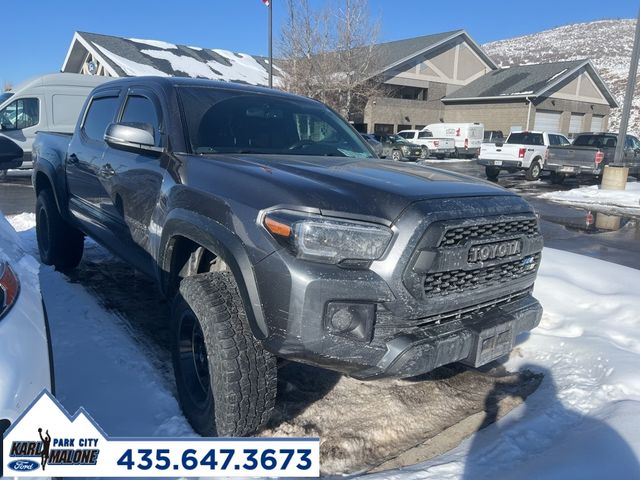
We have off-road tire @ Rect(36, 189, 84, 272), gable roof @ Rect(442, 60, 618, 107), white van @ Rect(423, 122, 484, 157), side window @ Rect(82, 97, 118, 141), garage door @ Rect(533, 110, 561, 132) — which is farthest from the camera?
garage door @ Rect(533, 110, 561, 132)

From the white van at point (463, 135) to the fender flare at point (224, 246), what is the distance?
29.3 meters

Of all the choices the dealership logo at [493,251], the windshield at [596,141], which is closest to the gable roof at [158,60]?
the windshield at [596,141]

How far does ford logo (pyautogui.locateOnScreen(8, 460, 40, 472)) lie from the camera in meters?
1.71

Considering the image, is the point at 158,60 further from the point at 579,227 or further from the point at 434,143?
the point at 579,227

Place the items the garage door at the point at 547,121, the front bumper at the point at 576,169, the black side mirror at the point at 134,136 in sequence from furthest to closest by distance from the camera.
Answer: the garage door at the point at 547,121, the front bumper at the point at 576,169, the black side mirror at the point at 134,136

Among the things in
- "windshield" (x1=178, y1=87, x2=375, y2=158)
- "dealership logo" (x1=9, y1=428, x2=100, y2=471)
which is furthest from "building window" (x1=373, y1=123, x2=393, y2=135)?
"dealership logo" (x1=9, y1=428, x2=100, y2=471)

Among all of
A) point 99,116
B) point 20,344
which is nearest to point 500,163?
point 99,116

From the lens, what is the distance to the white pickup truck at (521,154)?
18.3m

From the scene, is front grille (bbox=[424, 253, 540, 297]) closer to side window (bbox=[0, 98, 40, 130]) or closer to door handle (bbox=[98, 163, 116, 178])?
door handle (bbox=[98, 163, 116, 178])

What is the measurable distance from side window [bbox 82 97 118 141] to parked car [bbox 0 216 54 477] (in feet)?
7.96

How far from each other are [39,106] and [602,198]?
15.5 m

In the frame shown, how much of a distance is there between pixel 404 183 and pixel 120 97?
9.08 ft

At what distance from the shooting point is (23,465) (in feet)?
5.68

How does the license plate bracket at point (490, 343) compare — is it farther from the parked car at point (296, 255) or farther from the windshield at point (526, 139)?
the windshield at point (526, 139)
